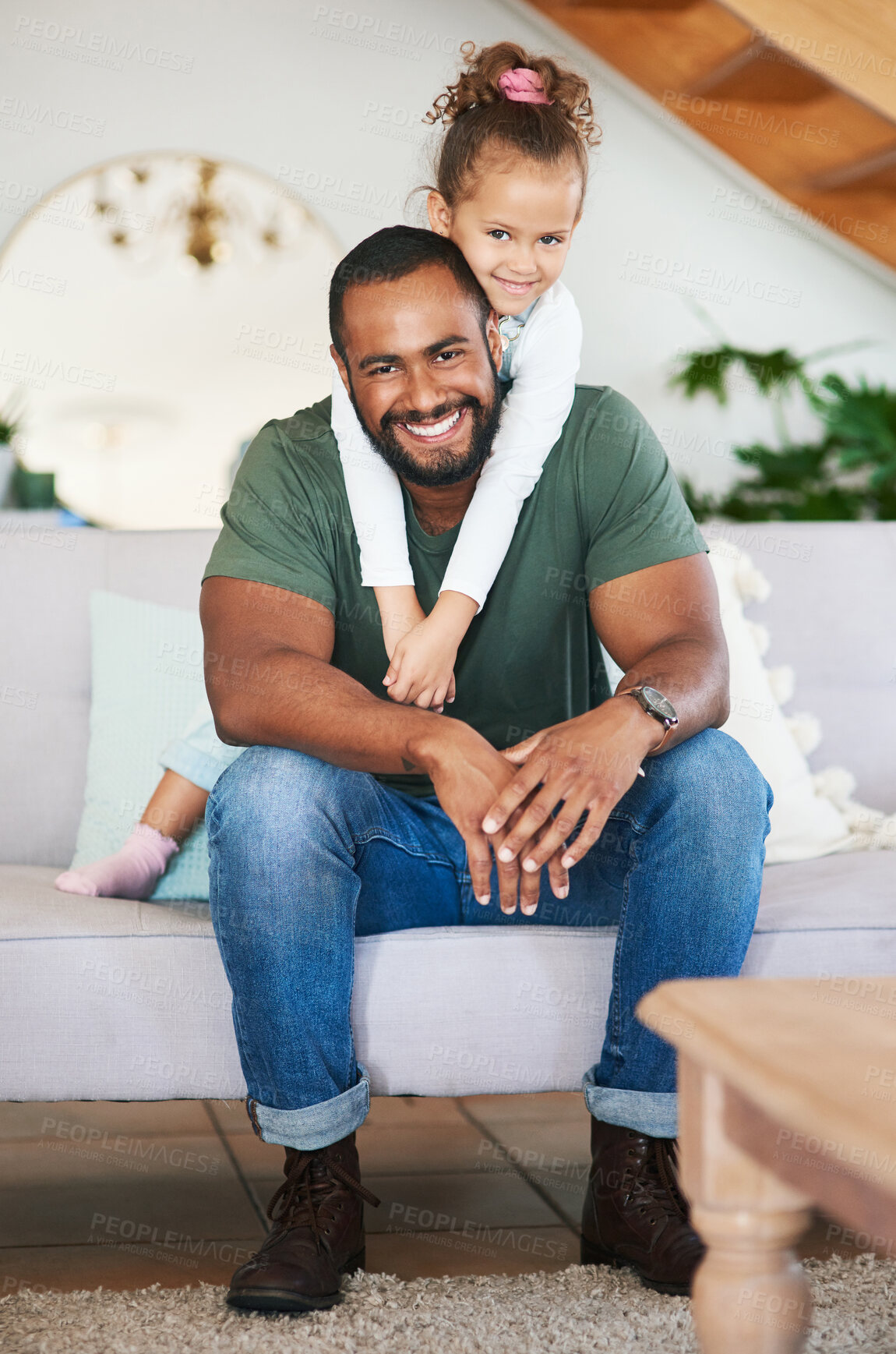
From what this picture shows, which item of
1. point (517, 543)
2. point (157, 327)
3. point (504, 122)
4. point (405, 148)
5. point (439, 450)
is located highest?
point (405, 148)

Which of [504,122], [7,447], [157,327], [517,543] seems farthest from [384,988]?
[157,327]

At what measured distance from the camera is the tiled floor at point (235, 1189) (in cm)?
127

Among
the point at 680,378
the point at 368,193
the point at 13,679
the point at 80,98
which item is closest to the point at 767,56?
the point at 680,378

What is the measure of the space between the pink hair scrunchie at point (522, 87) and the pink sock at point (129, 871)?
0.98 meters

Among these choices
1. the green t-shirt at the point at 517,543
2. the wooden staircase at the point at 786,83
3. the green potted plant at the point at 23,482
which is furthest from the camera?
the green potted plant at the point at 23,482

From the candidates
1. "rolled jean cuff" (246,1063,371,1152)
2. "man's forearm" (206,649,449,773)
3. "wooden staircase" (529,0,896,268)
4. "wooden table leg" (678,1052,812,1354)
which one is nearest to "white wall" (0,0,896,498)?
"wooden staircase" (529,0,896,268)

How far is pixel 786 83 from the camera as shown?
314 centimetres

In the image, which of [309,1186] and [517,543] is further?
[517,543]

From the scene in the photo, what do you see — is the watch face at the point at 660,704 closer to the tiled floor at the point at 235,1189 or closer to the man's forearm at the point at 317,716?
the man's forearm at the point at 317,716

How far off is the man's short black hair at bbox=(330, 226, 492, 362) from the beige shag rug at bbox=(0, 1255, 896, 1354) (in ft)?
3.20

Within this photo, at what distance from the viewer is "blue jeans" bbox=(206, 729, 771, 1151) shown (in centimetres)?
113

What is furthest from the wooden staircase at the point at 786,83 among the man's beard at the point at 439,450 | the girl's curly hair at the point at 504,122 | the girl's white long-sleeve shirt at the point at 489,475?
the man's beard at the point at 439,450

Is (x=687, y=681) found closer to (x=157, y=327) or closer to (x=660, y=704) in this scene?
(x=660, y=704)

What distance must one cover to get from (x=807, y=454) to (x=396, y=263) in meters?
2.04
